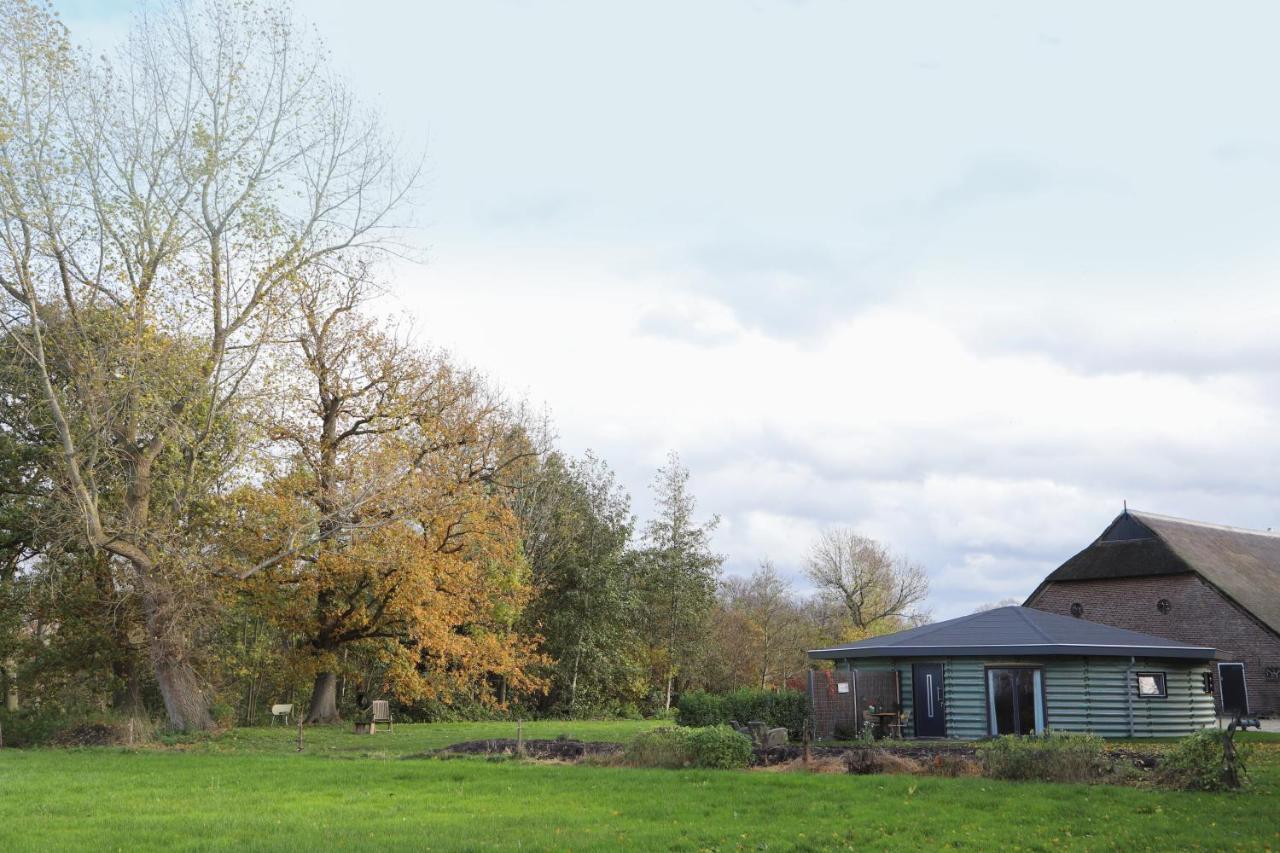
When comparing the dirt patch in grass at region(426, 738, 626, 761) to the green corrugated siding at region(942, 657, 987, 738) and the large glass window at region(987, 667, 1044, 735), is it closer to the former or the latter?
the green corrugated siding at region(942, 657, 987, 738)

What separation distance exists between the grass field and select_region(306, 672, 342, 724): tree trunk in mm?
12757

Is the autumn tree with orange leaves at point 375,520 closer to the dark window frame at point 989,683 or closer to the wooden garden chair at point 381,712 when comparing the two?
the wooden garden chair at point 381,712

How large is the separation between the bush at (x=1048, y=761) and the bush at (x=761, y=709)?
33.5 ft

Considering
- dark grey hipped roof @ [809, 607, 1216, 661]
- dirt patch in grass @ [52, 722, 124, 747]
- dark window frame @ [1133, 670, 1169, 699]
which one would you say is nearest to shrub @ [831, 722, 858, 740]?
dark grey hipped roof @ [809, 607, 1216, 661]

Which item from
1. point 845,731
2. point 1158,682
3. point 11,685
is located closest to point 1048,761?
point 845,731

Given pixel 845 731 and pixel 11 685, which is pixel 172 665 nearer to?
pixel 11 685

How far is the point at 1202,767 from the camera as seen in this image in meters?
14.9

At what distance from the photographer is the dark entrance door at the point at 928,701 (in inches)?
1016

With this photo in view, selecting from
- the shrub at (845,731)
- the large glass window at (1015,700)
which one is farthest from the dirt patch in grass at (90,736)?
the large glass window at (1015,700)

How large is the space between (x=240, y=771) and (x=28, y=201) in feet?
40.7

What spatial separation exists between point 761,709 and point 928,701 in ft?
13.4

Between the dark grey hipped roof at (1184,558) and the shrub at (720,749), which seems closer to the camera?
the shrub at (720,749)

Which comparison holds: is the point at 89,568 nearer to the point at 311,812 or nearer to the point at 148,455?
the point at 148,455

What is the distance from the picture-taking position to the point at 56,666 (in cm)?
2653
